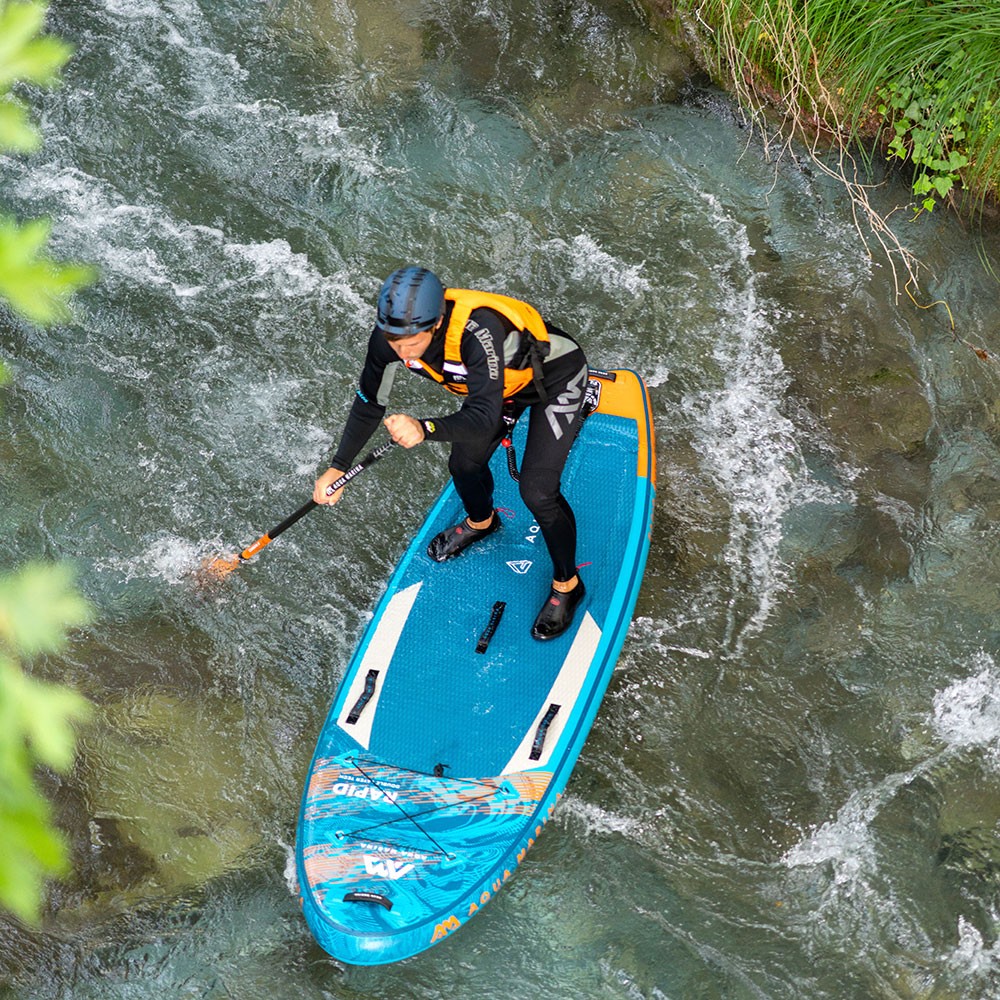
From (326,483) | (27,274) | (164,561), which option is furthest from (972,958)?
(27,274)

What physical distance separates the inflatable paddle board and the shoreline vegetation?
2884 mm

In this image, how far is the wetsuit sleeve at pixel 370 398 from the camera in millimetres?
4141

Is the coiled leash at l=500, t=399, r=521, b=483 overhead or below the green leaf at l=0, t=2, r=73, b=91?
below

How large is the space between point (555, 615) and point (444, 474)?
1440 mm

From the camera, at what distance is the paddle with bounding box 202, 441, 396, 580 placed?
14.7ft

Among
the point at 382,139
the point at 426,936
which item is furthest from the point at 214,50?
the point at 426,936

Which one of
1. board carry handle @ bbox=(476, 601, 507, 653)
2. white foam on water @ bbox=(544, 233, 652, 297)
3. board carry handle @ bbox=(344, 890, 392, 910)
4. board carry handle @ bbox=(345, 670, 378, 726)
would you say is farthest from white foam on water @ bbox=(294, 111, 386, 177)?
board carry handle @ bbox=(344, 890, 392, 910)

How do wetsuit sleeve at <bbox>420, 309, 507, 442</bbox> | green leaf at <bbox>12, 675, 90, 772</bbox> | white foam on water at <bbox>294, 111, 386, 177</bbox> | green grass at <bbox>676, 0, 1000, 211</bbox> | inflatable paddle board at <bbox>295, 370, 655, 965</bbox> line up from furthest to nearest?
Answer: white foam on water at <bbox>294, 111, 386, 177</bbox>, green grass at <bbox>676, 0, 1000, 211</bbox>, inflatable paddle board at <bbox>295, 370, 655, 965</bbox>, wetsuit sleeve at <bbox>420, 309, 507, 442</bbox>, green leaf at <bbox>12, 675, 90, 772</bbox>

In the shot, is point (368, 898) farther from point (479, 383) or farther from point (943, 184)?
point (943, 184)

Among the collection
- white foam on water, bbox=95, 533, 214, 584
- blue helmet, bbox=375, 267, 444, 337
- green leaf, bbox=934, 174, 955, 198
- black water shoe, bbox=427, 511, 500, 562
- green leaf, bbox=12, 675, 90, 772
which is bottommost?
white foam on water, bbox=95, 533, 214, 584

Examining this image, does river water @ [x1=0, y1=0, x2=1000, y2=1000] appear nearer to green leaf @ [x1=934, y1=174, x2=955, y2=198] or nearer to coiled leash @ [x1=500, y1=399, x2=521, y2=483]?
green leaf @ [x1=934, y1=174, x2=955, y2=198]

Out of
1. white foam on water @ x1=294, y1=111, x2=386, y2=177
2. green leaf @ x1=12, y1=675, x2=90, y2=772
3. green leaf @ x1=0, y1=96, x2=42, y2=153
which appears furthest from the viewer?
white foam on water @ x1=294, y1=111, x2=386, y2=177

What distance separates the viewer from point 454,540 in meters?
5.13

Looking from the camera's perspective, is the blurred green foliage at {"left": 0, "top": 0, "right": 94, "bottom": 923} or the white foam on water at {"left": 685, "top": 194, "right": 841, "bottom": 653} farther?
the white foam on water at {"left": 685, "top": 194, "right": 841, "bottom": 653}
